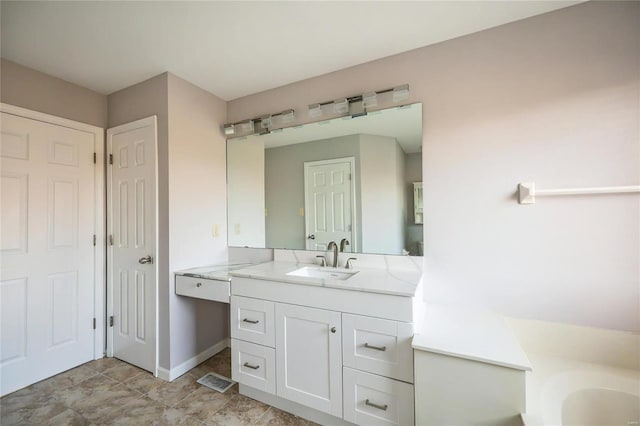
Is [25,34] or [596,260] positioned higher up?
[25,34]

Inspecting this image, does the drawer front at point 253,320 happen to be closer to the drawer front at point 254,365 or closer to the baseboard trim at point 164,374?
the drawer front at point 254,365

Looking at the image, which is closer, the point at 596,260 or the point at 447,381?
the point at 447,381

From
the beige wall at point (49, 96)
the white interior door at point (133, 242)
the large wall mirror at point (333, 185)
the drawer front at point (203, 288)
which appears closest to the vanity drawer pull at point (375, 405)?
the large wall mirror at point (333, 185)

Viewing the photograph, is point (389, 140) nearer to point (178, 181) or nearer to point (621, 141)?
point (621, 141)

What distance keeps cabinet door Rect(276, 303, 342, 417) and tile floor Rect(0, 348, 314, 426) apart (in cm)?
21

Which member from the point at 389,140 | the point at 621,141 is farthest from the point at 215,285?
the point at 621,141

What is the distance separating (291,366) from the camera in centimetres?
164

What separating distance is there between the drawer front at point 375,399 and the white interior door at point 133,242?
1.57m

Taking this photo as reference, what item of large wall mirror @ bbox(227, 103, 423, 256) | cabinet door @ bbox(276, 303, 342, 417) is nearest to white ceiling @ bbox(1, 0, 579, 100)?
large wall mirror @ bbox(227, 103, 423, 256)

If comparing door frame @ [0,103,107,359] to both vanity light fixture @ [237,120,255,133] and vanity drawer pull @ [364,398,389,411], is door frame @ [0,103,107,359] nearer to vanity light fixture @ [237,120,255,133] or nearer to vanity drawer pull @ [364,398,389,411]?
vanity light fixture @ [237,120,255,133]

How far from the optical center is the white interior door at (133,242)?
212cm

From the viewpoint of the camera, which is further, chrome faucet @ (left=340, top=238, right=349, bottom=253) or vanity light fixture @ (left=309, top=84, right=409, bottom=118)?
chrome faucet @ (left=340, top=238, right=349, bottom=253)

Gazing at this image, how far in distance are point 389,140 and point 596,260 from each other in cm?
135

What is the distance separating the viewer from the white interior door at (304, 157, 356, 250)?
2.06 meters
